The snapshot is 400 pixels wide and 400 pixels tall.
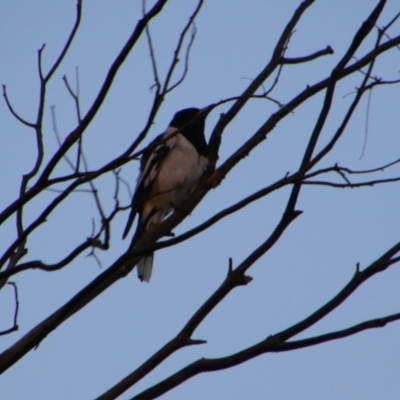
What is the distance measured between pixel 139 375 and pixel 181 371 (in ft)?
0.47

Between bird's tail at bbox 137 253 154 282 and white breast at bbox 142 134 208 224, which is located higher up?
white breast at bbox 142 134 208 224

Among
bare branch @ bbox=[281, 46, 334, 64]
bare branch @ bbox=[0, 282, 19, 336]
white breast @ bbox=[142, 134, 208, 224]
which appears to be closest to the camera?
bare branch @ bbox=[0, 282, 19, 336]

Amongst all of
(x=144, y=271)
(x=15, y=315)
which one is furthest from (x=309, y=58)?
(x=144, y=271)

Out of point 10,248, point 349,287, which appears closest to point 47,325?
point 10,248

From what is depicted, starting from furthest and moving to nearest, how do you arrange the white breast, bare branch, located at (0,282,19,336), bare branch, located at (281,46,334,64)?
the white breast
bare branch, located at (281,46,334,64)
bare branch, located at (0,282,19,336)

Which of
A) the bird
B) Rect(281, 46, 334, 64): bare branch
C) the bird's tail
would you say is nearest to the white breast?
the bird

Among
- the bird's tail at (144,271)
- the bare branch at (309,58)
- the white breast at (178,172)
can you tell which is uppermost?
the white breast at (178,172)

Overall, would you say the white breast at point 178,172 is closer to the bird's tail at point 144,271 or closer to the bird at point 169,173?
the bird at point 169,173

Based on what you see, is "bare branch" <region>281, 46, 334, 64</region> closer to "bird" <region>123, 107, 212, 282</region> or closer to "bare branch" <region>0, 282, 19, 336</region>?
"bare branch" <region>0, 282, 19, 336</region>

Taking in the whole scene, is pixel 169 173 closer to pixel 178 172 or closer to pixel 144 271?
pixel 178 172

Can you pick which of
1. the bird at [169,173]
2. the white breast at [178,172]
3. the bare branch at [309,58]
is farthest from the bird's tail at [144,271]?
the bare branch at [309,58]

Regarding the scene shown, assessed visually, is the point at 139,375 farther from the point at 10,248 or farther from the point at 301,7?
the point at 301,7

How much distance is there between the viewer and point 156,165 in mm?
6078

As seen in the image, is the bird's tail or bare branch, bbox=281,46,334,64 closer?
bare branch, bbox=281,46,334,64
